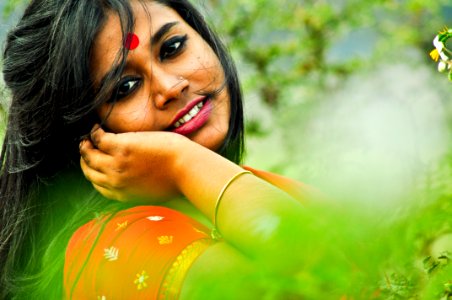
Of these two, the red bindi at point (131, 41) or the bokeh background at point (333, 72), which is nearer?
the red bindi at point (131, 41)

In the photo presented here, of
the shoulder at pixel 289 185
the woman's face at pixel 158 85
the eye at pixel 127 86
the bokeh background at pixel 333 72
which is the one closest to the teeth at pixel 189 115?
the woman's face at pixel 158 85

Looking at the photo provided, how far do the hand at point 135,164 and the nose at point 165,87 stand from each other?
0.42 feet

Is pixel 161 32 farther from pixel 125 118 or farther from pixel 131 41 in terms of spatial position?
pixel 125 118

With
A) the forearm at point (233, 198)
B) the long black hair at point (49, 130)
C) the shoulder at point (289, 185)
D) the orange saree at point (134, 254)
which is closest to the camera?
the forearm at point (233, 198)

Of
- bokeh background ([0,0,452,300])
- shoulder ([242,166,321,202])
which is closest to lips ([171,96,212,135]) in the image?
shoulder ([242,166,321,202])

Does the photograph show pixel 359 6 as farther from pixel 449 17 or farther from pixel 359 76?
pixel 449 17

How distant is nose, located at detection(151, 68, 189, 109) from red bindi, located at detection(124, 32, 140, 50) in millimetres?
81

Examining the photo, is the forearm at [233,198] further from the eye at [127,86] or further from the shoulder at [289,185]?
the shoulder at [289,185]

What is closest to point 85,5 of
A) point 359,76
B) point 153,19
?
point 153,19

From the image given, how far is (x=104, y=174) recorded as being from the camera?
1.66 meters

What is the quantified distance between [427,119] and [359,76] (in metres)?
1.26

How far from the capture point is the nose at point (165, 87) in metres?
1.69

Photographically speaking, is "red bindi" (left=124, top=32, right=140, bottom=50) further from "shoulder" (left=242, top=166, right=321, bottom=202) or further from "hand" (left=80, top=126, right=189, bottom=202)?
"shoulder" (left=242, top=166, right=321, bottom=202)

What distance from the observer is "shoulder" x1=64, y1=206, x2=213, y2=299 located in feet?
4.55
